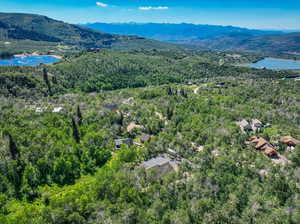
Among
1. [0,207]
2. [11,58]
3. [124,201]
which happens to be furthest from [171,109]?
[11,58]

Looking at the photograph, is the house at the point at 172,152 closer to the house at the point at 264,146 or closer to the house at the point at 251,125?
the house at the point at 264,146

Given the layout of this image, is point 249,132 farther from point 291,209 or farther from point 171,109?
point 291,209

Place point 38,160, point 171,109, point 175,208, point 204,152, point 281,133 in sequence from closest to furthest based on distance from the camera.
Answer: point 175,208
point 38,160
point 204,152
point 281,133
point 171,109

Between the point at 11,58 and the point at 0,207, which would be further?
the point at 11,58

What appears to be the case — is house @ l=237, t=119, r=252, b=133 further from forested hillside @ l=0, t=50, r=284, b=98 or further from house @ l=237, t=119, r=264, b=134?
forested hillside @ l=0, t=50, r=284, b=98

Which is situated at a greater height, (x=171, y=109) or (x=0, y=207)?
(x=171, y=109)

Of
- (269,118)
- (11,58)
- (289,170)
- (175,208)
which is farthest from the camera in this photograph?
(11,58)

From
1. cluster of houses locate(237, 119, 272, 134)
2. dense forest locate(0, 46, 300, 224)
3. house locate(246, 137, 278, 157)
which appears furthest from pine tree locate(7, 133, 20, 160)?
cluster of houses locate(237, 119, 272, 134)

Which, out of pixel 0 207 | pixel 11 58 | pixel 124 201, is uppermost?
pixel 11 58
